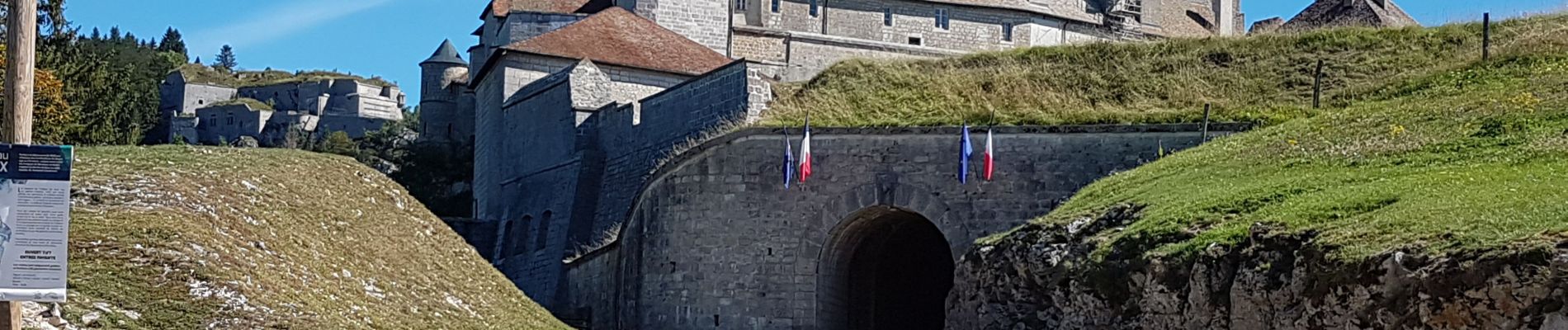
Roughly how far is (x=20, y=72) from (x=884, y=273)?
79.7 feet

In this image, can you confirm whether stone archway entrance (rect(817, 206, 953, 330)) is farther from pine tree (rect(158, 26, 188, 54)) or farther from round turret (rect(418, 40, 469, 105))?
pine tree (rect(158, 26, 188, 54))

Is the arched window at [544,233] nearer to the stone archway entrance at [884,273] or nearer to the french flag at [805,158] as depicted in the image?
the stone archway entrance at [884,273]

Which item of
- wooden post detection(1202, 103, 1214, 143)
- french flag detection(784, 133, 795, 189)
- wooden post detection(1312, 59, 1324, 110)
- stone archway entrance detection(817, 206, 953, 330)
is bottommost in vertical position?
stone archway entrance detection(817, 206, 953, 330)

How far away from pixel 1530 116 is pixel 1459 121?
124 cm

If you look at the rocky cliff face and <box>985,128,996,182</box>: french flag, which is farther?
<box>985,128,996,182</box>: french flag

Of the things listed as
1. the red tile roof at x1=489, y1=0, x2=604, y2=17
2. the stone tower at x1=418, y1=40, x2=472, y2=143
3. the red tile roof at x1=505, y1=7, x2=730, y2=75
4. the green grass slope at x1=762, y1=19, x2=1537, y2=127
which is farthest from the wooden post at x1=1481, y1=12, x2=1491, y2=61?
the stone tower at x1=418, y1=40, x2=472, y2=143

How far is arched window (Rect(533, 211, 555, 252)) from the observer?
47281 millimetres

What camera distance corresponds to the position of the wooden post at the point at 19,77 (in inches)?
488

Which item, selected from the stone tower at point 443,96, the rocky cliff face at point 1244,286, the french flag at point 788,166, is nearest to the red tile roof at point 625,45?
the stone tower at point 443,96

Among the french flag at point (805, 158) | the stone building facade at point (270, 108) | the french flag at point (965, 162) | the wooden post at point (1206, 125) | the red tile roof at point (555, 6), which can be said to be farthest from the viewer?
the stone building facade at point (270, 108)

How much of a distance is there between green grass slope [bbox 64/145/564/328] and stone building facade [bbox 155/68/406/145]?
84.9m

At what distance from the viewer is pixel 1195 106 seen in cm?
3516

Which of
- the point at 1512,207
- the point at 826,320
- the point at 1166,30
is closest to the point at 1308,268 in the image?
the point at 1512,207

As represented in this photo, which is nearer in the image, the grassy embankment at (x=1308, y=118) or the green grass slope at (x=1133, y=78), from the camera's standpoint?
the grassy embankment at (x=1308, y=118)
